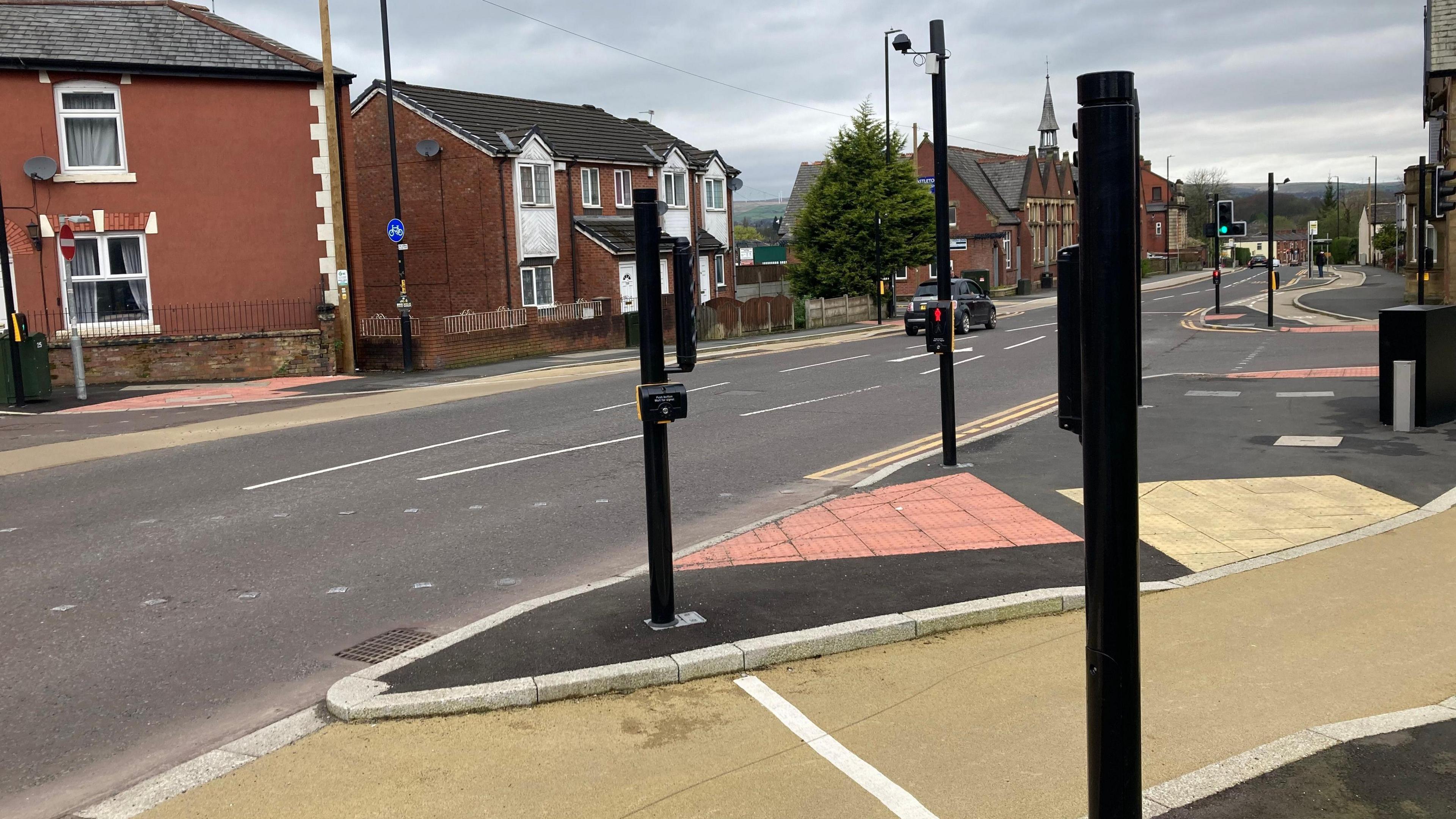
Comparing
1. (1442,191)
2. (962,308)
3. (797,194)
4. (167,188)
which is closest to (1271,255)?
(962,308)

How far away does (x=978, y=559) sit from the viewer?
27.4 ft

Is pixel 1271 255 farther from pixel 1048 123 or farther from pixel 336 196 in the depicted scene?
pixel 1048 123

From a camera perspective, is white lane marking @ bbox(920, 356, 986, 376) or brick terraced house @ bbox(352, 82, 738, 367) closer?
white lane marking @ bbox(920, 356, 986, 376)

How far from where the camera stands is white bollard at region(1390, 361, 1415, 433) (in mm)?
13094

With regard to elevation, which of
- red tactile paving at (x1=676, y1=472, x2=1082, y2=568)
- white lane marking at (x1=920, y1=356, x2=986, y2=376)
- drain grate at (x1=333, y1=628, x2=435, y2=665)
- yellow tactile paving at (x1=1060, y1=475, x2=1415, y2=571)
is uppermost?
white lane marking at (x1=920, y1=356, x2=986, y2=376)

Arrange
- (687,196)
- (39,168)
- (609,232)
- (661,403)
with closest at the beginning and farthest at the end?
(661,403)
(39,168)
(609,232)
(687,196)

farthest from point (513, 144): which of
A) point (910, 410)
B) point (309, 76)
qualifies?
point (910, 410)

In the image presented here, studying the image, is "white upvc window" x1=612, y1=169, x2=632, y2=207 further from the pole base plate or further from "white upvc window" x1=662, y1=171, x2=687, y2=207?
the pole base plate

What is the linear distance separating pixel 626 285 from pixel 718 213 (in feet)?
31.1

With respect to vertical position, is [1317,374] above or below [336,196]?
below

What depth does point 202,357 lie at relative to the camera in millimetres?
25328

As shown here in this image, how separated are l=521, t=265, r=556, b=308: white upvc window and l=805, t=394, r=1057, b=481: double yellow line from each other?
25859mm

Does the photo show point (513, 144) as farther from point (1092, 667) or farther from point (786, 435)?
point (1092, 667)

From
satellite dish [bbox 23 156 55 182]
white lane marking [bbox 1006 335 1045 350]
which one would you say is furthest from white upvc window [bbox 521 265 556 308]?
satellite dish [bbox 23 156 55 182]
